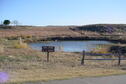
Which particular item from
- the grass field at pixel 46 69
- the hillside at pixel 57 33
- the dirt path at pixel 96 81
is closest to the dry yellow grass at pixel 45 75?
the grass field at pixel 46 69

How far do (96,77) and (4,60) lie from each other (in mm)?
8120

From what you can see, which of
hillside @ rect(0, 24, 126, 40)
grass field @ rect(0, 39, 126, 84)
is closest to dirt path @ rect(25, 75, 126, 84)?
grass field @ rect(0, 39, 126, 84)

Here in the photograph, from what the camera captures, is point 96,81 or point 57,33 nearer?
point 96,81

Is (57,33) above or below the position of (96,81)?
below

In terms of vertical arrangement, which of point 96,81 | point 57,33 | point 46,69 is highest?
point 96,81

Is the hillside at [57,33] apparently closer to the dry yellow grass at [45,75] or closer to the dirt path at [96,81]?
the dry yellow grass at [45,75]

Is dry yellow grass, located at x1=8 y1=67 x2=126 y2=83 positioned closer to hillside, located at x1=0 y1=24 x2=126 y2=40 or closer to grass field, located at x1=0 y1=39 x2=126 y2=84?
grass field, located at x1=0 y1=39 x2=126 y2=84

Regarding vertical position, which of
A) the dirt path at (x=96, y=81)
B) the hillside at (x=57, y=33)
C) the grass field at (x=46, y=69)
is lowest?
the hillside at (x=57, y=33)

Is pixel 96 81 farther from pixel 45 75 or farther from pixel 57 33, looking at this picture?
pixel 57 33

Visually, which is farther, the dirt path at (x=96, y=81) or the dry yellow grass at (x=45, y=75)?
the dry yellow grass at (x=45, y=75)

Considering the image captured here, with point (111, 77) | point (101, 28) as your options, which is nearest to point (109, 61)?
Result: point (111, 77)

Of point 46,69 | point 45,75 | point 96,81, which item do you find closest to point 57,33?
point 46,69

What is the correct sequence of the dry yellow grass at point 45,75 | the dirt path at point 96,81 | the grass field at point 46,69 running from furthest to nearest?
the grass field at point 46,69 → the dry yellow grass at point 45,75 → the dirt path at point 96,81

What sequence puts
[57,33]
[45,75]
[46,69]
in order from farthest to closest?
1. [57,33]
2. [46,69]
3. [45,75]
